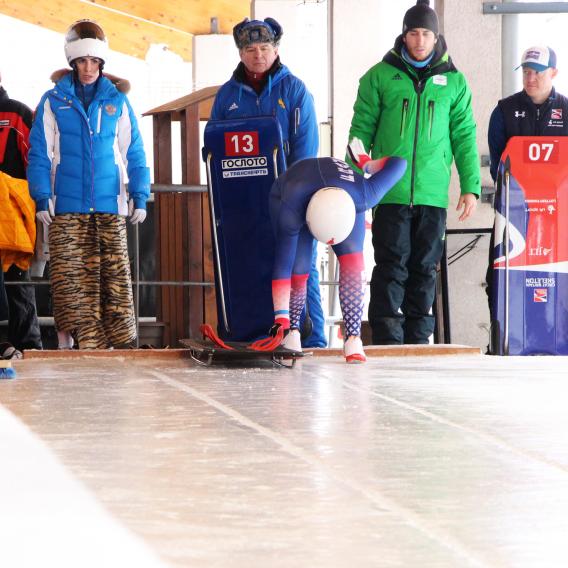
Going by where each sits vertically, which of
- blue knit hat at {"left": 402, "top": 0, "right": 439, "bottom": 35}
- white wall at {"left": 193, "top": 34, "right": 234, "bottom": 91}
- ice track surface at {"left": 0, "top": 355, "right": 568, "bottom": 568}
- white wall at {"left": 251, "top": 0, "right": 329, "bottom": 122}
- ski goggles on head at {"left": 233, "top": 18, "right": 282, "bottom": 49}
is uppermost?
white wall at {"left": 193, "top": 34, "right": 234, "bottom": 91}

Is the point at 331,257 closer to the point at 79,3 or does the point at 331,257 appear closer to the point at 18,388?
the point at 18,388

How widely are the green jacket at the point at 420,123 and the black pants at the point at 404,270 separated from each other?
8 cm

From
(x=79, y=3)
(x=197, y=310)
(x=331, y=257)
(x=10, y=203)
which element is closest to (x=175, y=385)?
(x=10, y=203)

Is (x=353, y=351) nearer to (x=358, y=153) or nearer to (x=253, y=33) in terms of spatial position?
(x=358, y=153)

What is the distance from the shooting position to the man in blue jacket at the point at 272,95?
458cm

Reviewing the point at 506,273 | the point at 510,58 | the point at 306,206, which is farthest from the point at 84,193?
the point at 510,58

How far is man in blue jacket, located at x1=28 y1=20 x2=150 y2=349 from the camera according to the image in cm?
473

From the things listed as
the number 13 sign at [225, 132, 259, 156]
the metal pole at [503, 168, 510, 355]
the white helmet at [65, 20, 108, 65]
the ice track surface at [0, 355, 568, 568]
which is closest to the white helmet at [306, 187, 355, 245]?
the ice track surface at [0, 355, 568, 568]

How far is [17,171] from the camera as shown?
5.33 metres

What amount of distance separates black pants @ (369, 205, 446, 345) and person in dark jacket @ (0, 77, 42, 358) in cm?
169

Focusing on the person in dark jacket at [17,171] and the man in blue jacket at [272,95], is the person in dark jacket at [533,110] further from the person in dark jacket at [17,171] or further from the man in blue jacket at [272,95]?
the person in dark jacket at [17,171]

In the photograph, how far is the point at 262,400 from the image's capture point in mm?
2814

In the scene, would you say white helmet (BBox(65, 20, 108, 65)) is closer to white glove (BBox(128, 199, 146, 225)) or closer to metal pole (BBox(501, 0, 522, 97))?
white glove (BBox(128, 199, 146, 225))

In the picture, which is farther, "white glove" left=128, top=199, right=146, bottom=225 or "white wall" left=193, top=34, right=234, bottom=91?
"white wall" left=193, top=34, right=234, bottom=91
